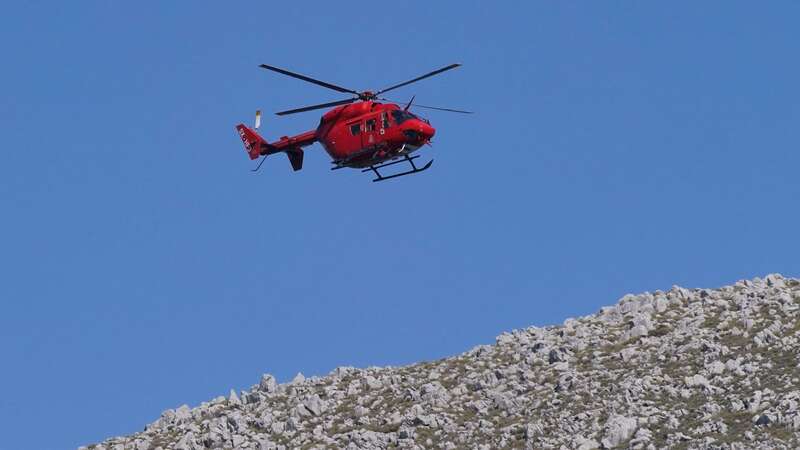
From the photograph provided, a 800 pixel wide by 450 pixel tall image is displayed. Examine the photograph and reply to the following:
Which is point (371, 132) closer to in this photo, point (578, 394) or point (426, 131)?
point (426, 131)

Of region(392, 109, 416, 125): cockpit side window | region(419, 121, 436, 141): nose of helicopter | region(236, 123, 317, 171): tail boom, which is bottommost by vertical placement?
region(419, 121, 436, 141): nose of helicopter

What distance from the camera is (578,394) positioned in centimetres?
6881

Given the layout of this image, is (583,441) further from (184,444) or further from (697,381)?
(184,444)

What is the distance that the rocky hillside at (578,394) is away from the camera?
211ft

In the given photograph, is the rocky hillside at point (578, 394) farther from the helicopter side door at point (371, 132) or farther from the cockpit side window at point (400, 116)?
the cockpit side window at point (400, 116)

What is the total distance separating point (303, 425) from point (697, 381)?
16.0m

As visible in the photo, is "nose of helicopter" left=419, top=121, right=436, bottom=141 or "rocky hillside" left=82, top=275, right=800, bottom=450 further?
"nose of helicopter" left=419, top=121, right=436, bottom=141

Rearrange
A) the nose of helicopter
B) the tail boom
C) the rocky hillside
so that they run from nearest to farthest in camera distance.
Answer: the rocky hillside, the nose of helicopter, the tail boom

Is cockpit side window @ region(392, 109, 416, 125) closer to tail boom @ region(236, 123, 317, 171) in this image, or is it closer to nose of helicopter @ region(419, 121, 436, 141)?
nose of helicopter @ region(419, 121, 436, 141)

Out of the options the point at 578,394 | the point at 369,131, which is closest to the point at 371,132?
the point at 369,131

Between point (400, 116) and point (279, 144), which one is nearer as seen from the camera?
point (400, 116)

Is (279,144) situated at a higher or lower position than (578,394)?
higher

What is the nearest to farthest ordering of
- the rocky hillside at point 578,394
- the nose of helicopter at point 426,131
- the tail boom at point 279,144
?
the rocky hillside at point 578,394, the nose of helicopter at point 426,131, the tail boom at point 279,144

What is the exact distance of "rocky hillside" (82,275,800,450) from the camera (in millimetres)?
64438
